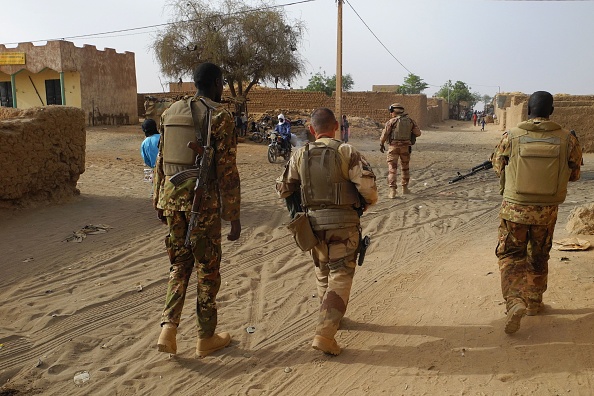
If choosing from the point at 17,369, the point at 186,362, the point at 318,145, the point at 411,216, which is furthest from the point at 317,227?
the point at 411,216

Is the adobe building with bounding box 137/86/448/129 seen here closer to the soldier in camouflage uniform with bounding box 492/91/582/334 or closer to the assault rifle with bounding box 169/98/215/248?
the soldier in camouflage uniform with bounding box 492/91/582/334

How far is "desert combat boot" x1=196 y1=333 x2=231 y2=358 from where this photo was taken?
3635mm

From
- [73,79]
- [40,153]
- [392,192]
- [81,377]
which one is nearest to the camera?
[81,377]

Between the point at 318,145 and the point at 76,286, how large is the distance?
2.97 m

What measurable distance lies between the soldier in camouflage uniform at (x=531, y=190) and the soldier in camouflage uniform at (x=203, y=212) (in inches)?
78.2

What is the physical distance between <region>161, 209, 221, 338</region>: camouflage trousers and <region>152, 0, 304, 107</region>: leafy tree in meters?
20.9

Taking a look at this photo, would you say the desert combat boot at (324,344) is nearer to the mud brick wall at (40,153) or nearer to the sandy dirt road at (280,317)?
the sandy dirt road at (280,317)

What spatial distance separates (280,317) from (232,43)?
848 inches

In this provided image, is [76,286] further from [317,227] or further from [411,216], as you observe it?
[411,216]

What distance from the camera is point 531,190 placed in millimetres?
3742

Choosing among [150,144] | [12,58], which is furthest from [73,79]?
[150,144]

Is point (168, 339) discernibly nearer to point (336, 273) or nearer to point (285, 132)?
point (336, 273)

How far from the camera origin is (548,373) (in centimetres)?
323

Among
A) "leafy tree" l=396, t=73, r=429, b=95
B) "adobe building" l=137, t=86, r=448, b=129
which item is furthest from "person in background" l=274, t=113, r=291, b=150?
"leafy tree" l=396, t=73, r=429, b=95
